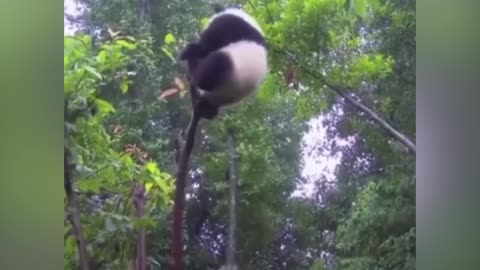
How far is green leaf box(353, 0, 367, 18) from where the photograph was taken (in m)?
1.31

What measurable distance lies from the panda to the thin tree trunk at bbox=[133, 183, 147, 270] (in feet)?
0.66

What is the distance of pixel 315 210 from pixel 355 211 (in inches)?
3.3

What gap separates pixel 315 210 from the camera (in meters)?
1.29

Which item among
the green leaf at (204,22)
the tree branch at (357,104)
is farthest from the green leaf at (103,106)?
the tree branch at (357,104)

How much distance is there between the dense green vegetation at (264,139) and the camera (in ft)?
4.10

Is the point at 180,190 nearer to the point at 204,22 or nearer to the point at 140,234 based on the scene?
the point at 140,234

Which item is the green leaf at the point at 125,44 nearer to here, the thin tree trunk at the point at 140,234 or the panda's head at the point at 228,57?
the panda's head at the point at 228,57

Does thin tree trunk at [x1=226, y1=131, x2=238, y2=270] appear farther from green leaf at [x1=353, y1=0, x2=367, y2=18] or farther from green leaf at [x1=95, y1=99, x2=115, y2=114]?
green leaf at [x1=353, y1=0, x2=367, y2=18]

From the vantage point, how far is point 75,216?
1.22 m

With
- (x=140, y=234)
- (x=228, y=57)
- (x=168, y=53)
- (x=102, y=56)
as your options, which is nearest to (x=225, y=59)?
(x=228, y=57)

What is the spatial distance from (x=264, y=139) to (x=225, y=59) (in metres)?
0.18
